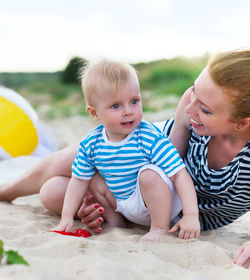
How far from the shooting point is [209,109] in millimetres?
1857

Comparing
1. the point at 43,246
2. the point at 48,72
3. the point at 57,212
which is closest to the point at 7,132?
the point at 57,212

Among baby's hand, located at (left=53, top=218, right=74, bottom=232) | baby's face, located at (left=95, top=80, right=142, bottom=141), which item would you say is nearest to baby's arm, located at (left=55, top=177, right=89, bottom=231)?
baby's hand, located at (left=53, top=218, right=74, bottom=232)

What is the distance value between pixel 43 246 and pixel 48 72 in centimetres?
1615

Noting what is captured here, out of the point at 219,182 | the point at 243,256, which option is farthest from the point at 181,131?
the point at 243,256

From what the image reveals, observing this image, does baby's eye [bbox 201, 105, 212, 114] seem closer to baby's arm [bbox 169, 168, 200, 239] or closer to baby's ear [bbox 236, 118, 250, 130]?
baby's ear [bbox 236, 118, 250, 130]

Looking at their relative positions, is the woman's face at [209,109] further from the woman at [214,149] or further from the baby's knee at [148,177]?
the baby's knee at [148,177]

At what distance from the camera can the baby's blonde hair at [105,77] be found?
1955 mm

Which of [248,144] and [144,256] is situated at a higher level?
[248,144]

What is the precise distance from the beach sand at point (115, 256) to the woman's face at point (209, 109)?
1.61ft

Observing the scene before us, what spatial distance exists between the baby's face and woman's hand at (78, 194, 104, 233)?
42 cm

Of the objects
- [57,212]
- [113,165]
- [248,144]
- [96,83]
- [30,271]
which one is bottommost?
[57,212]

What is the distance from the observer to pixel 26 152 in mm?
4180

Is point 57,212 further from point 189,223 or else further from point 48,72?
point 48,72

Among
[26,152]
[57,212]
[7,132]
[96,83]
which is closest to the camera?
[96,83]
